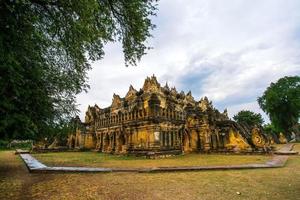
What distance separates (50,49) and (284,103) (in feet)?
152

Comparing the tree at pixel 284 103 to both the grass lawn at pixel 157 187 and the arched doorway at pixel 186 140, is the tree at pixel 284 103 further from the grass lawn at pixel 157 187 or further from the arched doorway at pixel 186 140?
the grass lawn at pixel 157 187

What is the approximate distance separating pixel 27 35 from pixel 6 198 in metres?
4.69

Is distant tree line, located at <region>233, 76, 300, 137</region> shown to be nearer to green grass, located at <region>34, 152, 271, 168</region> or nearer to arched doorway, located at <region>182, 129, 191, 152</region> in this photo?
arched doorway, located at <region>182, 129, 191, 152</region>

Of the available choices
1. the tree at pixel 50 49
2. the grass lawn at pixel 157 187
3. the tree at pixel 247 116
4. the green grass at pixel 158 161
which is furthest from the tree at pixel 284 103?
the tree at pixel 50 49

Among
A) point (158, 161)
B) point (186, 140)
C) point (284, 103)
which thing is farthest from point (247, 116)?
point (158, 161)

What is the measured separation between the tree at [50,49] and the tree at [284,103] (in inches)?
1672

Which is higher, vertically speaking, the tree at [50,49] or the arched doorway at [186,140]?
the tree at [50,49]

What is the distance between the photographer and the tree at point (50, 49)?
23.7ft

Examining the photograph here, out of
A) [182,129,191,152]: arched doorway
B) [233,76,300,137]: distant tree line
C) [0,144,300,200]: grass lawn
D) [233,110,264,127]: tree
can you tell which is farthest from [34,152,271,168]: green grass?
[233,110,264,127]: tree

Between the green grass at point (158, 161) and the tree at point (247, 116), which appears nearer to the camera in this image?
the green grass at point (158, 161)

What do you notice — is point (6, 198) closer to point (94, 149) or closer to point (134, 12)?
point (134, 12)

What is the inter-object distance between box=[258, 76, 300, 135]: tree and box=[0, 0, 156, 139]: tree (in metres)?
42.5

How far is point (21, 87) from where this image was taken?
8.38 metres

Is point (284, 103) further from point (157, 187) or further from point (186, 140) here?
point (157, 187)
